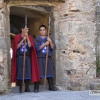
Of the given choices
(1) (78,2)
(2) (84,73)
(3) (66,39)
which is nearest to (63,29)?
(3) (66,39)

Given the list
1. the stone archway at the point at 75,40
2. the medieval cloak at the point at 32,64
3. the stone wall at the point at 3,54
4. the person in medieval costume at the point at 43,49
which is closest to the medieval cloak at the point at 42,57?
the person in medieval costume at the point at 43,49

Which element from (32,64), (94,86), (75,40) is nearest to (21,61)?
(32,64)

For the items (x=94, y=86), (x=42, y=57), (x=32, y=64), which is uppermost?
(x=42, y=57)

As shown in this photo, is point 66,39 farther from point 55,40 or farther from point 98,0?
point 98,0

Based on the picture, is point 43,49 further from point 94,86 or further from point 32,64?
point 94,86

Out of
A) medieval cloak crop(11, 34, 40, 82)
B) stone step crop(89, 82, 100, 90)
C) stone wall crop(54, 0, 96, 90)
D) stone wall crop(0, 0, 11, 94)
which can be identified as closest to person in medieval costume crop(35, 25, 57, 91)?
medieval cloak crop(11, 34, 40, 82)

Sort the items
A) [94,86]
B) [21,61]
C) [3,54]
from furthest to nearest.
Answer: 1. [94,86]
2. [21,61]
3. [3,54]

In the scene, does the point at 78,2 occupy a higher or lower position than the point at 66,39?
higher

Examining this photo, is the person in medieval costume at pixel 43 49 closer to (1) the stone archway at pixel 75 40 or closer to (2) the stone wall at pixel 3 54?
(1) the stone archway at pixel 75 40

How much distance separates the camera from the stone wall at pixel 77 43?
21.2ft

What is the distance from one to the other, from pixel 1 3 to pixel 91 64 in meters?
2.44

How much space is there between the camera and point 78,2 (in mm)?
6469

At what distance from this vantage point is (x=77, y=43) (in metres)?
6.48

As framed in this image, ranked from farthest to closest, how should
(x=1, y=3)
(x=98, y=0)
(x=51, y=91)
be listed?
1. (x=98, y=0)
2. (x=51, y=91)
3. (x=1, y=3)
